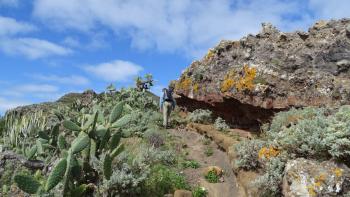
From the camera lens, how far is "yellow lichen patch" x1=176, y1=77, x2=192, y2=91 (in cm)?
1939

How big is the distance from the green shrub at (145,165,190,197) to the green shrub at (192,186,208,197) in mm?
251

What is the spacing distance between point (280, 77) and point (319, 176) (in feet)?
23.1

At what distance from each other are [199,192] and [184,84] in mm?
9215

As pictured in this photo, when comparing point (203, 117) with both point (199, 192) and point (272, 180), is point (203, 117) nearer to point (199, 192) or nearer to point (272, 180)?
point (199, 192)

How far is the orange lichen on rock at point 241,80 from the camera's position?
50.2ft

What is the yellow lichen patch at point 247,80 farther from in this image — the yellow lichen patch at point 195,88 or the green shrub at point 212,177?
the green shrub at point 212,177

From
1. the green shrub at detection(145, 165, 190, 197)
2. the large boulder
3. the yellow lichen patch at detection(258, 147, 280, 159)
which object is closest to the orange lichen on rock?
the green shrub at detection(145, 165, 190, 197)

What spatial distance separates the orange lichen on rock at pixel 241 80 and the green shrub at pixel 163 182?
4.86m

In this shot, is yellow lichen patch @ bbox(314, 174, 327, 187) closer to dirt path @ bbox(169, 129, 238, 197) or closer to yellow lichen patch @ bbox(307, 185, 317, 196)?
yellow lichen patch @ bbox(307, 185, 317, 196)

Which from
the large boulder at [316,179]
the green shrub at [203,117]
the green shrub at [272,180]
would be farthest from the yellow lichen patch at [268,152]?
the green shrub at [203,117]

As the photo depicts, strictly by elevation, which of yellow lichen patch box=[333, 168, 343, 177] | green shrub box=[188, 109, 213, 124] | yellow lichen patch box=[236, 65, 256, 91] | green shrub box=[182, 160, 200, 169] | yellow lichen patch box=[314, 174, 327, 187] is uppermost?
yellow lichen patch box=[236, 65, 256, 91]

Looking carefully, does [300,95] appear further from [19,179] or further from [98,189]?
Result: [19,179]

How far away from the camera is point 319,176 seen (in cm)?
814

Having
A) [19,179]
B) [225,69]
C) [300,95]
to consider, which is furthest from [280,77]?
[19,179]
